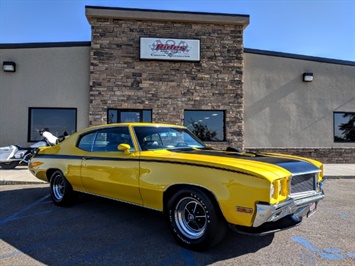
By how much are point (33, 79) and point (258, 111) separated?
31.0ft

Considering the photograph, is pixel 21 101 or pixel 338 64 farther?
pixel 338 64

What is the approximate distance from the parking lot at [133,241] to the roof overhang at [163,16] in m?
8.47

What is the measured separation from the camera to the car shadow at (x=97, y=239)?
10.5 feet

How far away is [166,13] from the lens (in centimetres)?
1153

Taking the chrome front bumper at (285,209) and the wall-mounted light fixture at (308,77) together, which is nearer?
the chrome front bumper at (285,209)

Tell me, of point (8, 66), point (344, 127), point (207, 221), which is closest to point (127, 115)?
point (8, 66)

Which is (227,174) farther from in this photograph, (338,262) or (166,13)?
(166,13)

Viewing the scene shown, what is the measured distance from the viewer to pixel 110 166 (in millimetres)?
Result: 4387

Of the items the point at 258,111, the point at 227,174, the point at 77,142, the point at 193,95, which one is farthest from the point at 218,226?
the point at 258,111

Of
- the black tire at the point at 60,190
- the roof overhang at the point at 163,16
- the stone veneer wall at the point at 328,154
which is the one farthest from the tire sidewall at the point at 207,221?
the stone veneer wall at the point at 328,154

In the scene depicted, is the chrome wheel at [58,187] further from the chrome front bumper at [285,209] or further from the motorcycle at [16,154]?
the motorcycle at [16,154]

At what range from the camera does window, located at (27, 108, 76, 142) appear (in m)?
11.4

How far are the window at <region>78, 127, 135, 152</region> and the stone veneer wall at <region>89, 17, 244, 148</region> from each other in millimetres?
6305

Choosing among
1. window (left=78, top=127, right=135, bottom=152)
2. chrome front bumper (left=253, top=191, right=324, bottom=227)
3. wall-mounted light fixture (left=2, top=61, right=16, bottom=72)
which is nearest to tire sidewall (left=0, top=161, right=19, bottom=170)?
wall-mounted light fixture (left=2, top=61, right=16, bottom=72)
